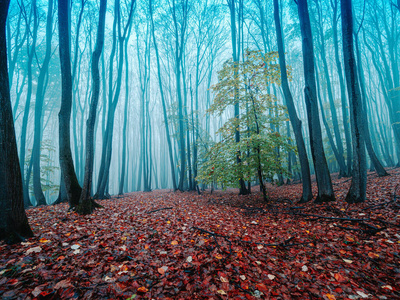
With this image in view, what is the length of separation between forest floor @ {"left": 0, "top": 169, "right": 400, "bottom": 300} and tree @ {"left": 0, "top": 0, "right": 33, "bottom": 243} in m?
0.33

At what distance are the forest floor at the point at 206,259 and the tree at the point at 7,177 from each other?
13.0 inches

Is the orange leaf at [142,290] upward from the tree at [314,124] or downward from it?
downward

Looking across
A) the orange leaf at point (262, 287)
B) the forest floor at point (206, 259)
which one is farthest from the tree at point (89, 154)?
the orange leaf at point (262, 287)

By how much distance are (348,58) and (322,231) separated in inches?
201

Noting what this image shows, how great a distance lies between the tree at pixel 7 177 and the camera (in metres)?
2.62

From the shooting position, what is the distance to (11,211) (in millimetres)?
2682

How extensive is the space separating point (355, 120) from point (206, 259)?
5644 mm

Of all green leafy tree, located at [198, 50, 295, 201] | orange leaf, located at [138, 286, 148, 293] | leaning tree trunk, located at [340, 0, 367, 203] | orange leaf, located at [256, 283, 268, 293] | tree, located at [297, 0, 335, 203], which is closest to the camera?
orange leaf, located at [138, 286, 148, 293]

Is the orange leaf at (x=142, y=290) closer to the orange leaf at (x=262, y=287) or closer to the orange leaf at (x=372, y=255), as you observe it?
the orange leaf at (x=262, y=287)

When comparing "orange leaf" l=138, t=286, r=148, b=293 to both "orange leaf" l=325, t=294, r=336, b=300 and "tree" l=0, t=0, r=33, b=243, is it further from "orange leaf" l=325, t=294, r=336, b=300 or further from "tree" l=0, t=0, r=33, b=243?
"tree" l=0, t=0, r=33, b=243

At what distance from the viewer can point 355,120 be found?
4.67 m

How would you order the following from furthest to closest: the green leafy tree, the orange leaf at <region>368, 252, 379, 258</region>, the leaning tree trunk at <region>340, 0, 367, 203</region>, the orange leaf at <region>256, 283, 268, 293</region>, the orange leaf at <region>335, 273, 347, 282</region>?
the green leafy tree < the leaning tree trunk at <region>340, 0, 367, 203</region> < the orange leaf at <region>368, 252, 379, 258</region> < the orange leaf at <region>335, 273, 347, 282</region> < the orange leaf at <region>256, 283, 268, 293</region>

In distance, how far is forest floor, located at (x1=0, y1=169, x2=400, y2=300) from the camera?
187 centimetres

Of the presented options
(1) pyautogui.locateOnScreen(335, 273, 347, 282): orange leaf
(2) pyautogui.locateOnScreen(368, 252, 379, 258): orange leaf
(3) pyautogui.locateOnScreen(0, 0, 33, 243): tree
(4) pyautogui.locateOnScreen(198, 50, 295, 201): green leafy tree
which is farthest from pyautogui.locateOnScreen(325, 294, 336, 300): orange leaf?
(3) pyautogui.locateOnScreen(0, 0, 33, 243): tree
